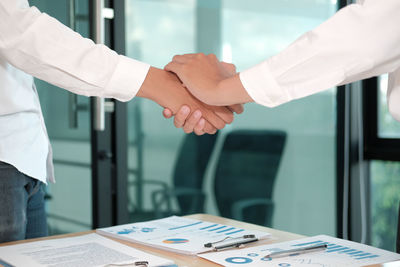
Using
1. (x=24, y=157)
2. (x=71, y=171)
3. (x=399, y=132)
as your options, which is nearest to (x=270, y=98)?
(x=24, y=157)

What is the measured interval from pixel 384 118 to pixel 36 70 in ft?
7.57

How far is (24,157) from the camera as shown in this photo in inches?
45.6

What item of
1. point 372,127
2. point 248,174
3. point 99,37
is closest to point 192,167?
point 248,174

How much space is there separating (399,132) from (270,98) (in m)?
2.06

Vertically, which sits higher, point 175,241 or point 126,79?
point 126,79

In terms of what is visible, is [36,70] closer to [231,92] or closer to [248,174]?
[231,92]

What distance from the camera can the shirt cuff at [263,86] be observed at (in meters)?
1.04

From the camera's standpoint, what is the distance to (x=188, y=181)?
2.87 m

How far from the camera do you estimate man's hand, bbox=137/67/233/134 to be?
129 centimetres

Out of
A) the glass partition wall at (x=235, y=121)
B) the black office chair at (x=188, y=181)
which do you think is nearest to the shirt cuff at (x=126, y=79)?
the glass partition wall at (x=235, y=121)

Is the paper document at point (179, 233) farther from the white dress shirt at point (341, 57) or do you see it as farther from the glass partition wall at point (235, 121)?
the glass partition wall at point (235, 121)

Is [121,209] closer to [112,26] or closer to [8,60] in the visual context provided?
[112,26]

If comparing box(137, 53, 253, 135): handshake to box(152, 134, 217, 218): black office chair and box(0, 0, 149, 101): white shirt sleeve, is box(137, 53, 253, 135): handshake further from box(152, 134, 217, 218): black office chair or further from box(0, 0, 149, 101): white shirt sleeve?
box(152, 134, 217, 218): black office chair

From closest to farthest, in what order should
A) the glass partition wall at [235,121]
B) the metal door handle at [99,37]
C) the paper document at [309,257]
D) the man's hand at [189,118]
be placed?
the paper document at [309,257], the man's hand at [189,118], the metal door handle at [99,37], the glass partition wall at [235,121]
